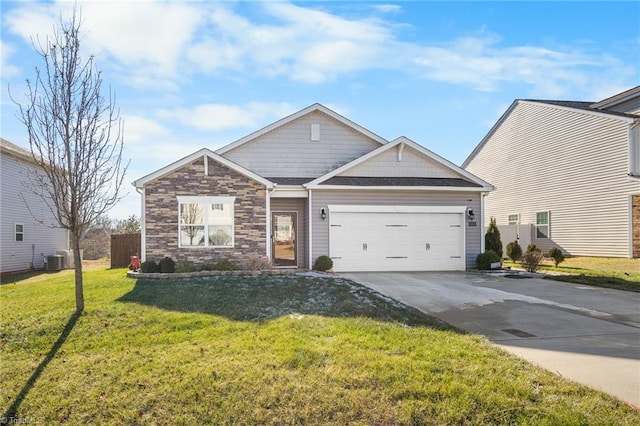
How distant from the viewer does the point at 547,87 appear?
24234 mm

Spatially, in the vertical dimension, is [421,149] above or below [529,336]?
above

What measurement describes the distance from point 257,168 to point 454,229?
26.3 feet

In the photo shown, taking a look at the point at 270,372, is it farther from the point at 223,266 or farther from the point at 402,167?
the point at 402,167

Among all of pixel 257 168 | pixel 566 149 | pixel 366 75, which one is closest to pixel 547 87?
pixel 566 149

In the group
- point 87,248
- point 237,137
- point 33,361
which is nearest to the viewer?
point 33,361

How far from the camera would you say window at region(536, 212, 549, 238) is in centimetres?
2228

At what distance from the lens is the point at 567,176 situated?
21031mm

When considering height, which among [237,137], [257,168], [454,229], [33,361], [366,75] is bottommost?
[33,361]

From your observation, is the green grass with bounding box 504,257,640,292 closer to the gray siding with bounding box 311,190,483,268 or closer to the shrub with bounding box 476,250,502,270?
the shrub with bounding box 476,250,502,270

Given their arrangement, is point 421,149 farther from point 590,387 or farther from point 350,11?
point 590,387

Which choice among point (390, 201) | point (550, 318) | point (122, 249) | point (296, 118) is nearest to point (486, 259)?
point (390, 201)

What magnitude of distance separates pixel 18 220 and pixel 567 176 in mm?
26289

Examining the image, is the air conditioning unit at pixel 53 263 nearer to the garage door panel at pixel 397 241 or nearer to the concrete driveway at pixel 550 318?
the garage door panel at pixel 397 241

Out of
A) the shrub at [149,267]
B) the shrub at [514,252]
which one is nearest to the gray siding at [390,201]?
the shrub at [514,252]
